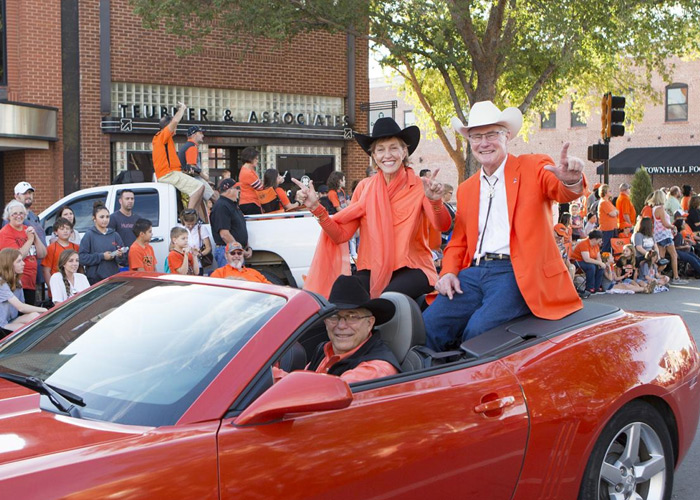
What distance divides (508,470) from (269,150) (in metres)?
18.3

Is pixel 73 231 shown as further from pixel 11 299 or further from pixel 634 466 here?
pixel 634 466

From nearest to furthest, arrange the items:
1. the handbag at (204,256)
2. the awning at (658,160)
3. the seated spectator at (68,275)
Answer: the seated spectator at (68,275) → the handbag at (204,256) → the awning at (658,160)

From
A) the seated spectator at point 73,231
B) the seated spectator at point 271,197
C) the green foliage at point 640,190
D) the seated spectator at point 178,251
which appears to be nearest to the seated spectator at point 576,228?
the seated spectator at point 271,197

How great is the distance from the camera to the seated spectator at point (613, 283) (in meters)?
14.7

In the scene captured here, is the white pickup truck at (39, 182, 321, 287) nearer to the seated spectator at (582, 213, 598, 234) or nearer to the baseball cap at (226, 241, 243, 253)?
the baseball cap at (226, 241, 243, 253)

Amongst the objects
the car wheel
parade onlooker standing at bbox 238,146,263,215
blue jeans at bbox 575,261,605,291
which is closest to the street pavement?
blue jeans at bbox 575,261,605,291

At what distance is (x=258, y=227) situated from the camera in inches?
432

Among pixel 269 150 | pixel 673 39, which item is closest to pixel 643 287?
pixel 673 39

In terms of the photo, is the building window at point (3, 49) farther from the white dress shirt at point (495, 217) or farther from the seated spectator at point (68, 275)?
the white dress shirt at point (495, 217)

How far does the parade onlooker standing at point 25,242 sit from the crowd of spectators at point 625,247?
8.11 m

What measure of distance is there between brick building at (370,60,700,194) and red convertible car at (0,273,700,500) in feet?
108

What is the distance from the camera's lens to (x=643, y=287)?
48.9 ft

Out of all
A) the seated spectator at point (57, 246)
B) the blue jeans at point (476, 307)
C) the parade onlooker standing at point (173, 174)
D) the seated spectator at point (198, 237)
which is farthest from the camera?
the parade onlooker standing at point (173, 174)

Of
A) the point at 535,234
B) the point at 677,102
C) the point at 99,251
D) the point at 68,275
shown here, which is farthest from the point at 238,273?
the point at 677,102
